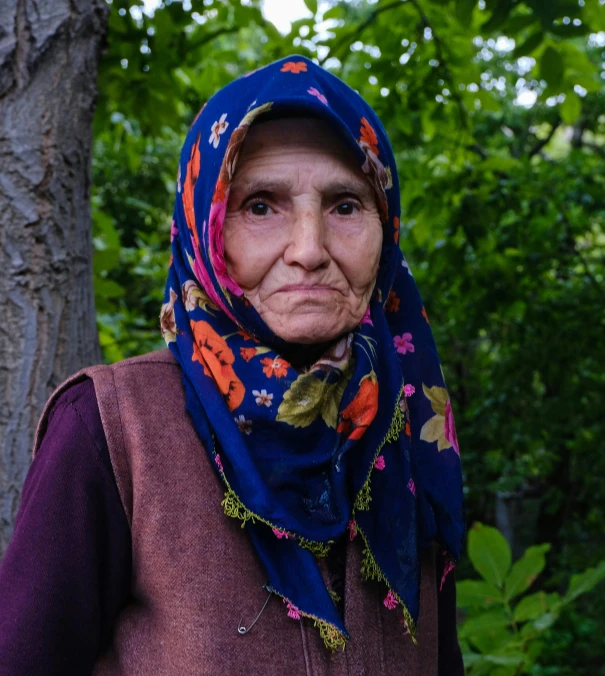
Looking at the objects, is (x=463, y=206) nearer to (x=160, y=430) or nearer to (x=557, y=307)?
(x=557, y=307)

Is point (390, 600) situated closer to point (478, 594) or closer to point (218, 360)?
point (218, 360)

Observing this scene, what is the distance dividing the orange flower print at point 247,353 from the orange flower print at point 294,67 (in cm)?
54

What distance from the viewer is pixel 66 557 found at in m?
1.01

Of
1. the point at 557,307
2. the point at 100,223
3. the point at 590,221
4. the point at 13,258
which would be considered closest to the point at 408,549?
the point at 13,258

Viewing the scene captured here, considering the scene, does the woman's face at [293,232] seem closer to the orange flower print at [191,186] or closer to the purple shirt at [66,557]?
the orange flower print at [191,186]

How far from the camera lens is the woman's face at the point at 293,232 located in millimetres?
1231

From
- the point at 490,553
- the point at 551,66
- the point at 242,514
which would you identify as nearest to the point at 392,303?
the point at 242,514

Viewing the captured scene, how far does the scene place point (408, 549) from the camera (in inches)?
49.8

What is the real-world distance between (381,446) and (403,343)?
290 millimetres

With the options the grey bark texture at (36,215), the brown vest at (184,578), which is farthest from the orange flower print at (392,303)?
Answer: the grey bark texture at (36,215)

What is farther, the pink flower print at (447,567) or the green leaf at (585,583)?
the green leaf at (585,583)

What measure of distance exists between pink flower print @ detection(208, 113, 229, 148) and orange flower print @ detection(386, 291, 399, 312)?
20.3 inches

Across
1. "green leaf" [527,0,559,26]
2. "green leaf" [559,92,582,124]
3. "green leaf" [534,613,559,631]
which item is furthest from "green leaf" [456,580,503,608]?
"green leaf" [559,92,582,124]

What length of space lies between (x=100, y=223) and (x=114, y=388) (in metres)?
1.45
